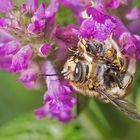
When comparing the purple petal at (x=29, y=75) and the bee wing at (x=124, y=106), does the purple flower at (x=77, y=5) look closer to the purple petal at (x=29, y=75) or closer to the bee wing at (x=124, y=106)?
the purple petal at (x=29, y=75)

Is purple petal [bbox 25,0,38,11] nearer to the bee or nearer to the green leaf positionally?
the bee

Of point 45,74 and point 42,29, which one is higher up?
point 42,29

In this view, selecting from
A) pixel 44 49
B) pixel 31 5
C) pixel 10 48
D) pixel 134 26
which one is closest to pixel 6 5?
pixel 31 5

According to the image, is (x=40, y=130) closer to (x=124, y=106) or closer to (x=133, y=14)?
(x=133, y=14)

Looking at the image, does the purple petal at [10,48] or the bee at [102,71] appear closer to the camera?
the bee at [102,71]

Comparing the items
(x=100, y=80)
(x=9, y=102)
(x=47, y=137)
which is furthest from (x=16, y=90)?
(x=100, y=80)

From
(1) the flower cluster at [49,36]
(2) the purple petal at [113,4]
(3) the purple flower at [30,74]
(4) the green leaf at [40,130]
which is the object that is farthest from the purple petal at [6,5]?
(4) the green leaf at [40,130]

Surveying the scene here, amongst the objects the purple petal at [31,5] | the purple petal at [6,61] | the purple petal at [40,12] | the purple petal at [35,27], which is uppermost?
the purple petal at [31,5]

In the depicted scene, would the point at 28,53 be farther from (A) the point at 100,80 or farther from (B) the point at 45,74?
(A) the point at 100,80
